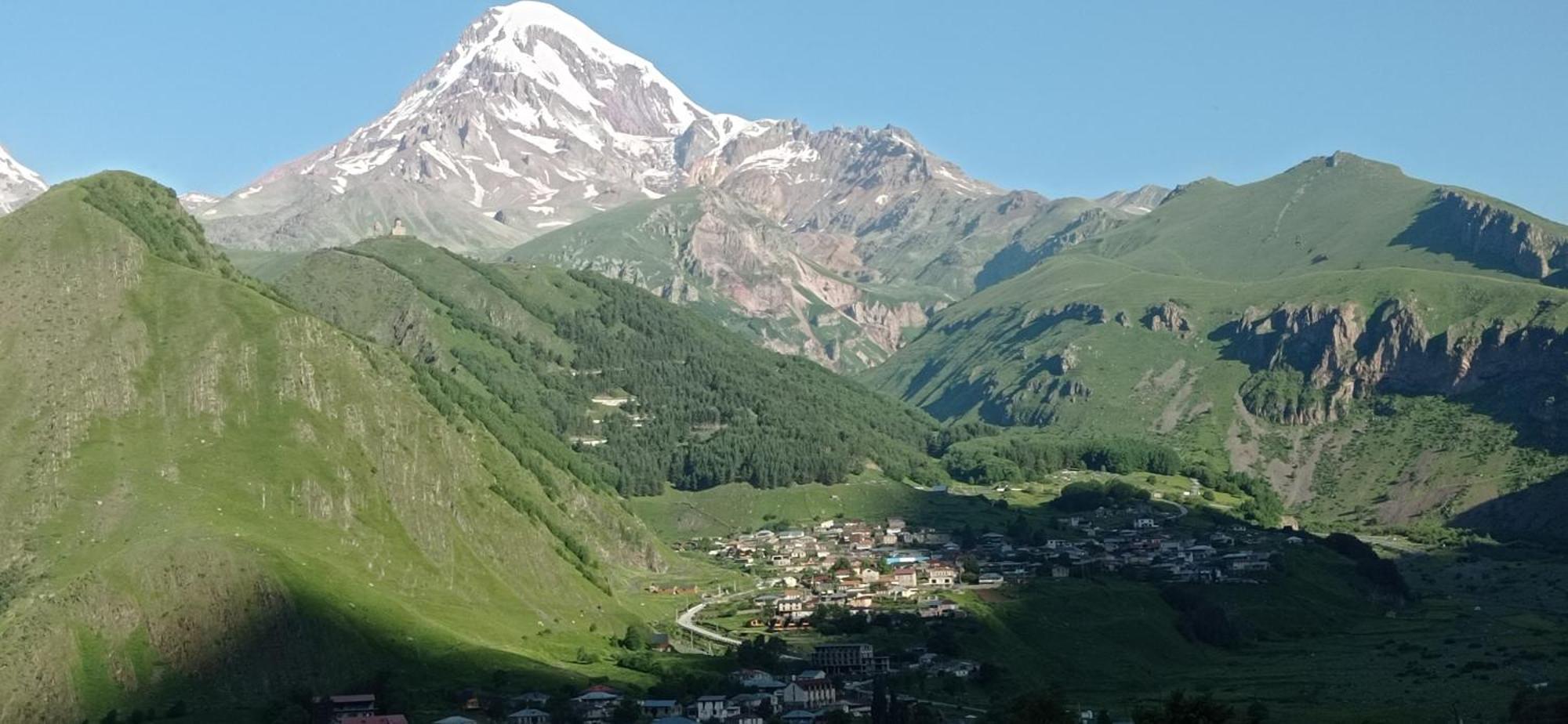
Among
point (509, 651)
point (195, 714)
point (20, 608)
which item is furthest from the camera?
point (509, 651)

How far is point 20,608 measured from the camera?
182 meters

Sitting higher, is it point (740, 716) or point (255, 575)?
point (255, 575)

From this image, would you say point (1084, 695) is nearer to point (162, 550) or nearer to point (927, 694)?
point (927, 694)

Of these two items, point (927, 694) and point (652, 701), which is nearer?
point (652, 701)

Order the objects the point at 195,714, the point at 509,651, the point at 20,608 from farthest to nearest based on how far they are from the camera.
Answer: the point at 509,651
the point at 20,608
the point at 195,714

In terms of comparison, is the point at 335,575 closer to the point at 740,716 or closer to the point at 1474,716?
the point at 740,716

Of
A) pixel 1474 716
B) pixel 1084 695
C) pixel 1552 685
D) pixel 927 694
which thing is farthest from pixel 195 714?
pixel 1552 685

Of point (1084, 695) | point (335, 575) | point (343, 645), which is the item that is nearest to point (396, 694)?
point (343, 645)

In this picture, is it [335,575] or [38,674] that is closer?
[38,674]

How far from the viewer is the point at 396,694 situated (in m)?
172

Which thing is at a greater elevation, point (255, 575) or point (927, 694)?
point (255, 575)

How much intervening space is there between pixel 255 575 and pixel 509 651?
81.7 ft

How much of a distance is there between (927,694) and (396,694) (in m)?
49.1

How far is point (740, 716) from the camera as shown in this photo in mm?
169375
